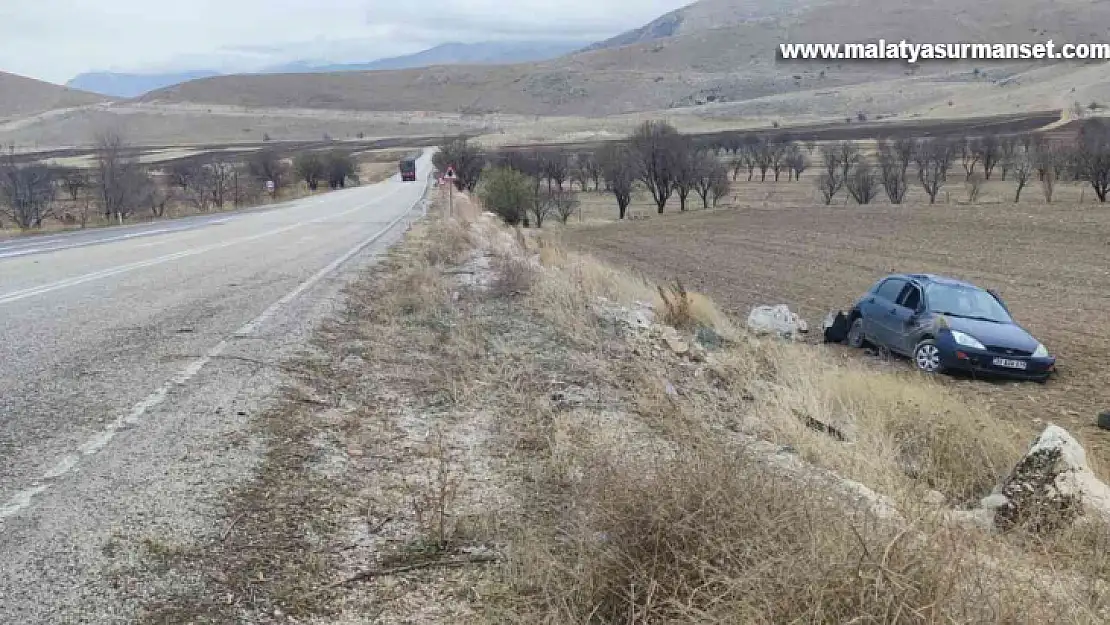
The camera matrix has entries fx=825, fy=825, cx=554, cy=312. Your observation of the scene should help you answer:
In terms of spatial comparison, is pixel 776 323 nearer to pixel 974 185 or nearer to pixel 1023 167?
pixel 974 185

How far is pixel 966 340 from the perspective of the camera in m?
12.4

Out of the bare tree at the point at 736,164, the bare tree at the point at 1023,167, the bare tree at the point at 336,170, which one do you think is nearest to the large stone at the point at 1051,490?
the bare tree at the point at 1023,167

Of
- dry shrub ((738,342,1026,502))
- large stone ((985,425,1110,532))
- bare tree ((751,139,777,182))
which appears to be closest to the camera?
large stone ((985,425,1110,532))

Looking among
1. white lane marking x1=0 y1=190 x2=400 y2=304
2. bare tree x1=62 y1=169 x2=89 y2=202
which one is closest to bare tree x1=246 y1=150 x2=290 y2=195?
bare tree x1=62 y1=169 x2=89 y2=202

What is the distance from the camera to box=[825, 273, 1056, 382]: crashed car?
12250mm

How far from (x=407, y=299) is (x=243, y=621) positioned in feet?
23.4

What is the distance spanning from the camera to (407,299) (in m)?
10.1

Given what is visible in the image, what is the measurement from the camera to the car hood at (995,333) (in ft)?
40.4

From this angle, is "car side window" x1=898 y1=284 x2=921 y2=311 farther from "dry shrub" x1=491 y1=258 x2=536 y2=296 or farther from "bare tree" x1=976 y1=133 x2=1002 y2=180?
"bare tree" x1=976 y1=133 x2=1002 y2=180

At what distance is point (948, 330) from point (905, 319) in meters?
0.95

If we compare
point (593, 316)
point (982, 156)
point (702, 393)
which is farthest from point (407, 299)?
point (982, 156)

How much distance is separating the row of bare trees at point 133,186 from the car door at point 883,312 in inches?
1224

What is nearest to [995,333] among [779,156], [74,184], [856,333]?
[856,333]

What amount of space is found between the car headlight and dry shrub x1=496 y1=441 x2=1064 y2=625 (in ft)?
32.4
